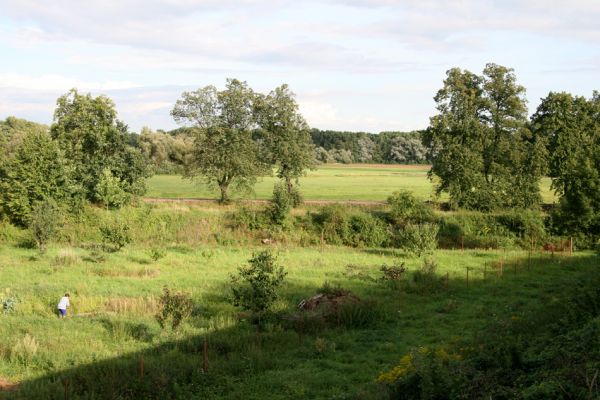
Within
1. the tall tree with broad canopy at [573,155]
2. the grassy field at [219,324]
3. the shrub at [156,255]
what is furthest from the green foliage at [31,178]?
the tall tree with broad canopy at [573,155]

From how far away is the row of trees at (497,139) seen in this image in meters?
44.1

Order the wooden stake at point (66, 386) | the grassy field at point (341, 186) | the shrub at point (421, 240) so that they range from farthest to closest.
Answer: the grassy field at point (341, 186), the shrub at point (421, 240), the wooden stake at point (66, 386)

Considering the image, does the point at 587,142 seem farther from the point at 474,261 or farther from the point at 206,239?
the point at 206,239

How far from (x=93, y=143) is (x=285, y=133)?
54.1 feet

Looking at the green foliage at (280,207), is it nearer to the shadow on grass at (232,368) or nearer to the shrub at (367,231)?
the shrub at (367,231)

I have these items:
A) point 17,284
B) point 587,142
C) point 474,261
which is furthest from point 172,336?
point 587,142

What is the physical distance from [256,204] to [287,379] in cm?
3280

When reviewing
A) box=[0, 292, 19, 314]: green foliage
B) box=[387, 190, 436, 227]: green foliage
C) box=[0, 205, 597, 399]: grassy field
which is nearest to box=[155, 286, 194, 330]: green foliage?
box=[0, 205, 597, 399]: grassy field

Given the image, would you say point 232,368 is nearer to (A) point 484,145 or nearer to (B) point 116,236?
(B) point 116,236

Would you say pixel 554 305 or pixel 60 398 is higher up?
pixel 554 305

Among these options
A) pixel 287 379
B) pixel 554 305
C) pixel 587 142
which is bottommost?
pixel 287 379

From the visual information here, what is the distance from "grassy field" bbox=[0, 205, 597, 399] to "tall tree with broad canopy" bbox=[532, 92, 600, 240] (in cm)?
274

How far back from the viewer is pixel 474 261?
3278 cm

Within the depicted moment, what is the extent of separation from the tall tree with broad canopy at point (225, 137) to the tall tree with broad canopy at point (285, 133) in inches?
37.4
